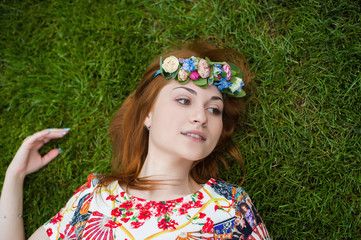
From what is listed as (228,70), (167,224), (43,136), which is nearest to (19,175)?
(43,136)

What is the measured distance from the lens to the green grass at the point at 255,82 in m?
3.48

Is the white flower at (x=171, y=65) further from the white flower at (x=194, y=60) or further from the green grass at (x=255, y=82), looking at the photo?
the green grass at (x=255, y=82)

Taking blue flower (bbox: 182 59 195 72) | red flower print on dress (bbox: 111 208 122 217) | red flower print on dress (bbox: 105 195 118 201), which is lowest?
red flower print on dress (bbox: 111 208 122 217)

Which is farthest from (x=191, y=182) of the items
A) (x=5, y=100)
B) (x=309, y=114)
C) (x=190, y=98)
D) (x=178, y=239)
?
(x=5, y=100)

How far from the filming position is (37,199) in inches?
154

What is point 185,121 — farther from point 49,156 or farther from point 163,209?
point 49,156

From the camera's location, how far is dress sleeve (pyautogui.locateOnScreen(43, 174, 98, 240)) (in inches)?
117

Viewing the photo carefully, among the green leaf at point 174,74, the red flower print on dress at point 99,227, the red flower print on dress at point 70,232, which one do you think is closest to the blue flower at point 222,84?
the green leaf at point 174,74

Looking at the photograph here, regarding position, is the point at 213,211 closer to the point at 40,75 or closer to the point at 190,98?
the point at 190,98

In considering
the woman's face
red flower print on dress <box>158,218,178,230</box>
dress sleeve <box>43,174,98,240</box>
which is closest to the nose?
the woman's face

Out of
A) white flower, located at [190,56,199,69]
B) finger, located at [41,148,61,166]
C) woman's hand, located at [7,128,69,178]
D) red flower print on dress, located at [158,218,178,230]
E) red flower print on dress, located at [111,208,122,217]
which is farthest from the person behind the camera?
finger, located at [41,148,61,166]

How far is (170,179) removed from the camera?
3.00 metres

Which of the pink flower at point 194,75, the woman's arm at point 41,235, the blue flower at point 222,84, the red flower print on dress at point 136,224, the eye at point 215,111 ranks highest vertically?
the pink flower at point 194,75

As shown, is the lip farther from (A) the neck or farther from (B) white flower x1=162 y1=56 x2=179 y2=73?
(B) white flower x1=162 y1=56 x2=179 y2=73
